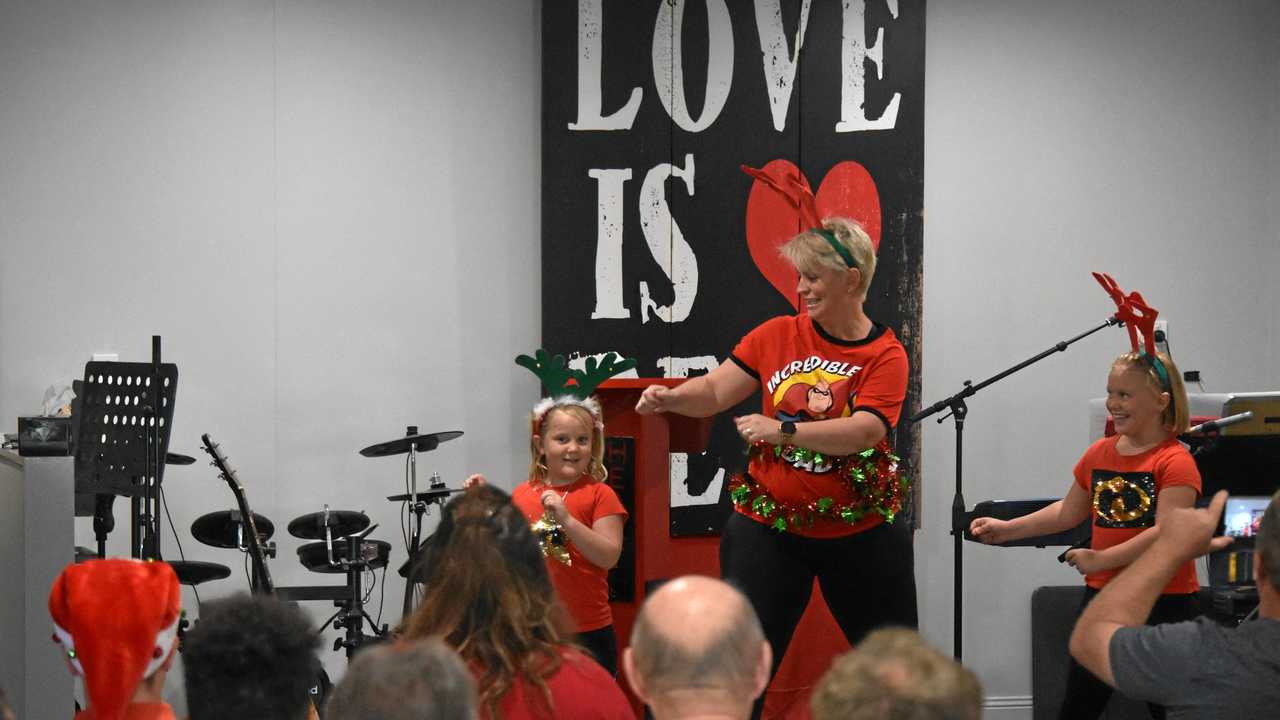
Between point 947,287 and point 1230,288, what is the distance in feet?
4.48

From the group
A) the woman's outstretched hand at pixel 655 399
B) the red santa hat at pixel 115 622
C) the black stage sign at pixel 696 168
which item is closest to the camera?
the red santa hat at pixel 115 622

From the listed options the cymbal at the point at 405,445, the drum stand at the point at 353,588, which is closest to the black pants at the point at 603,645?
the drum stand at the point at 353,588

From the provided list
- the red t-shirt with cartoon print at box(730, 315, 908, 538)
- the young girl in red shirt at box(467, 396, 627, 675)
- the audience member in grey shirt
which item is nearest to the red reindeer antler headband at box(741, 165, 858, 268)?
the red t-shirt with cartoon print at box(730, 315, 908, 538)

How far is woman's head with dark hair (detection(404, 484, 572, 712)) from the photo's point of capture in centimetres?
199

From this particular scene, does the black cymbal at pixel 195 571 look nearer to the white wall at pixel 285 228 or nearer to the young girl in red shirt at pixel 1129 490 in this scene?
the white wall at pixel 285 228

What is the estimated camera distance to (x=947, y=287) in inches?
233

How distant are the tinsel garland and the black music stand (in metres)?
2.08

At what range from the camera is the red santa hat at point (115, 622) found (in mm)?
2014

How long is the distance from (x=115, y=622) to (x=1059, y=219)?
490cm

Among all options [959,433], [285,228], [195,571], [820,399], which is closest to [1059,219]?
[959,433]

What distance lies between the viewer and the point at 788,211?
5648mm

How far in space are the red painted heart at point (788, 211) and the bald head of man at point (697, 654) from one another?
4003mm

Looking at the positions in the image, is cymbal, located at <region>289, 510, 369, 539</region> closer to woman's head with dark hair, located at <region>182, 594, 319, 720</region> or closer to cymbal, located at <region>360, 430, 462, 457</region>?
cymbal, located at <region>360, 430, 462, 457</region>

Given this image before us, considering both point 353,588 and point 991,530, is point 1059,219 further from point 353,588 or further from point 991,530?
point 353,588
